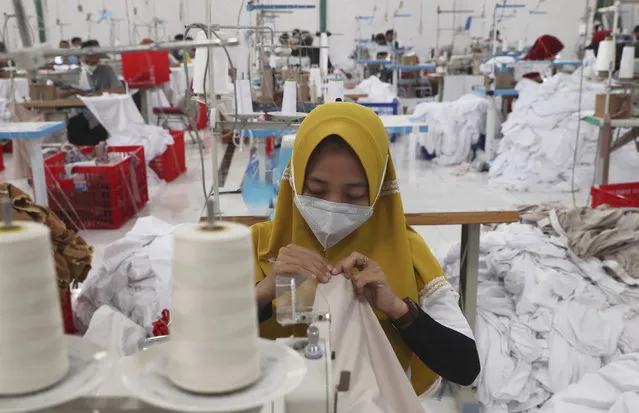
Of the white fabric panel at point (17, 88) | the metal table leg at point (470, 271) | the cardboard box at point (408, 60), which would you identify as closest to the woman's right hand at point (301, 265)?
the metal table leg at point (470, 271)

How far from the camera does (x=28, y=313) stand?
599 mm

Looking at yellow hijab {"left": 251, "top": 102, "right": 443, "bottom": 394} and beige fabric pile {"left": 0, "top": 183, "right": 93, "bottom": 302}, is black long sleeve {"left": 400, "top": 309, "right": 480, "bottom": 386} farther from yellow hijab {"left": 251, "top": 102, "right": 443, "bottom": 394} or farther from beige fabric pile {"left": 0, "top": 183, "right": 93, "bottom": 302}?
beige fabric pile {"left": 0, "top": 183, "right": 93, "bottom": 302}

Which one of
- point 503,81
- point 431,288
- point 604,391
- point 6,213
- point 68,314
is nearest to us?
point 6,213

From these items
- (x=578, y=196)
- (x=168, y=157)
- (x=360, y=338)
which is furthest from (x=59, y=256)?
(x=578, y=196)

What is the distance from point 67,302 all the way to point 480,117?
18.1 ft

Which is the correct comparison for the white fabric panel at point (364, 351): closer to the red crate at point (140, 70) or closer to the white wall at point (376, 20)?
the red crate at point (140, 70)

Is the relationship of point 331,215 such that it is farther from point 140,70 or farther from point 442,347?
point 140,70

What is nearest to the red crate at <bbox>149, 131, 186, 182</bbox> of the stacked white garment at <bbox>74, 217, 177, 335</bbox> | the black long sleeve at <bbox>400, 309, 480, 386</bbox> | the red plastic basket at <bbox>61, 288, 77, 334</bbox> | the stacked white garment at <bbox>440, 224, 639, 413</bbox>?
the stacked white garment at <bbox>74, 217, 177, 335</bbox>

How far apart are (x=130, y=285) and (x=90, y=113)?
476cm

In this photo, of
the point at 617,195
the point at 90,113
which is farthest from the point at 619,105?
the point at 90,113

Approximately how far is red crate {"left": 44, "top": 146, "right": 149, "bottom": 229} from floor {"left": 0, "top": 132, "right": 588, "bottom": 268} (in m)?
0.13

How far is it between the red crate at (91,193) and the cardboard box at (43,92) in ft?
8.25

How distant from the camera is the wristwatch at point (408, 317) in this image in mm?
1303

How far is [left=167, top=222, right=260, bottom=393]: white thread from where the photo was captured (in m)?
0.59
